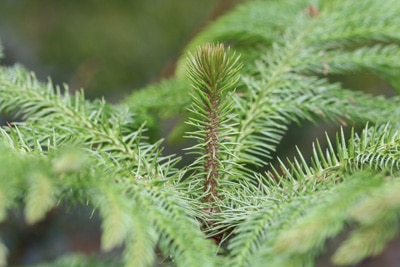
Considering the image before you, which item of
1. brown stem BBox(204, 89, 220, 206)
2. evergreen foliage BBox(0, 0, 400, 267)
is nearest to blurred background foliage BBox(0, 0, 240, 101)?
evergreen foliage BBox(0, 0, 400, 267)

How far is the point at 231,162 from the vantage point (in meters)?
0.63

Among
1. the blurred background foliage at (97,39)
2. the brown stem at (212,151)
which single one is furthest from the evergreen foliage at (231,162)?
the blurred background foliage at (97,39)

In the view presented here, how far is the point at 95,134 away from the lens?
2.30ft

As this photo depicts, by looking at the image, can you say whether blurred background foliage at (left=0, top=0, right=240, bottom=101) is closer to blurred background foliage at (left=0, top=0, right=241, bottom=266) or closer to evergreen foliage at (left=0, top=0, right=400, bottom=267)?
blurred background foliage at (left=0, top=0, right=241, bottom=266)

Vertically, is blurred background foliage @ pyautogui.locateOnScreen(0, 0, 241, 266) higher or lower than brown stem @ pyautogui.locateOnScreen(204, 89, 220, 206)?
higher

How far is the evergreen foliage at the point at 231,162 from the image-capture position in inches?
17.0

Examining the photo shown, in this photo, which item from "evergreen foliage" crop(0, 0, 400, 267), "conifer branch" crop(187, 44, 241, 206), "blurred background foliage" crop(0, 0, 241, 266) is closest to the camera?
"evergreen foliage" crop(0, 0, 400, 267)

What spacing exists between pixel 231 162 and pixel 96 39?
1511mm

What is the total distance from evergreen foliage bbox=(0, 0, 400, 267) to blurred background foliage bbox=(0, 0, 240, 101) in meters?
1.02

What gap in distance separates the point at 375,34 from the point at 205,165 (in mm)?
490

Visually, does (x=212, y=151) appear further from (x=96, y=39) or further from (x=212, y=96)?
(x=96, y=39)

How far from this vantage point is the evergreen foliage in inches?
17.0

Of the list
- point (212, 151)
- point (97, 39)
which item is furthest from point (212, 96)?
point (97, 39)

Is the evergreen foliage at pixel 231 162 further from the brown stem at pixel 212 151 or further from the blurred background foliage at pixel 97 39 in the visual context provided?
the blurred background foliage at pixel 97 39
